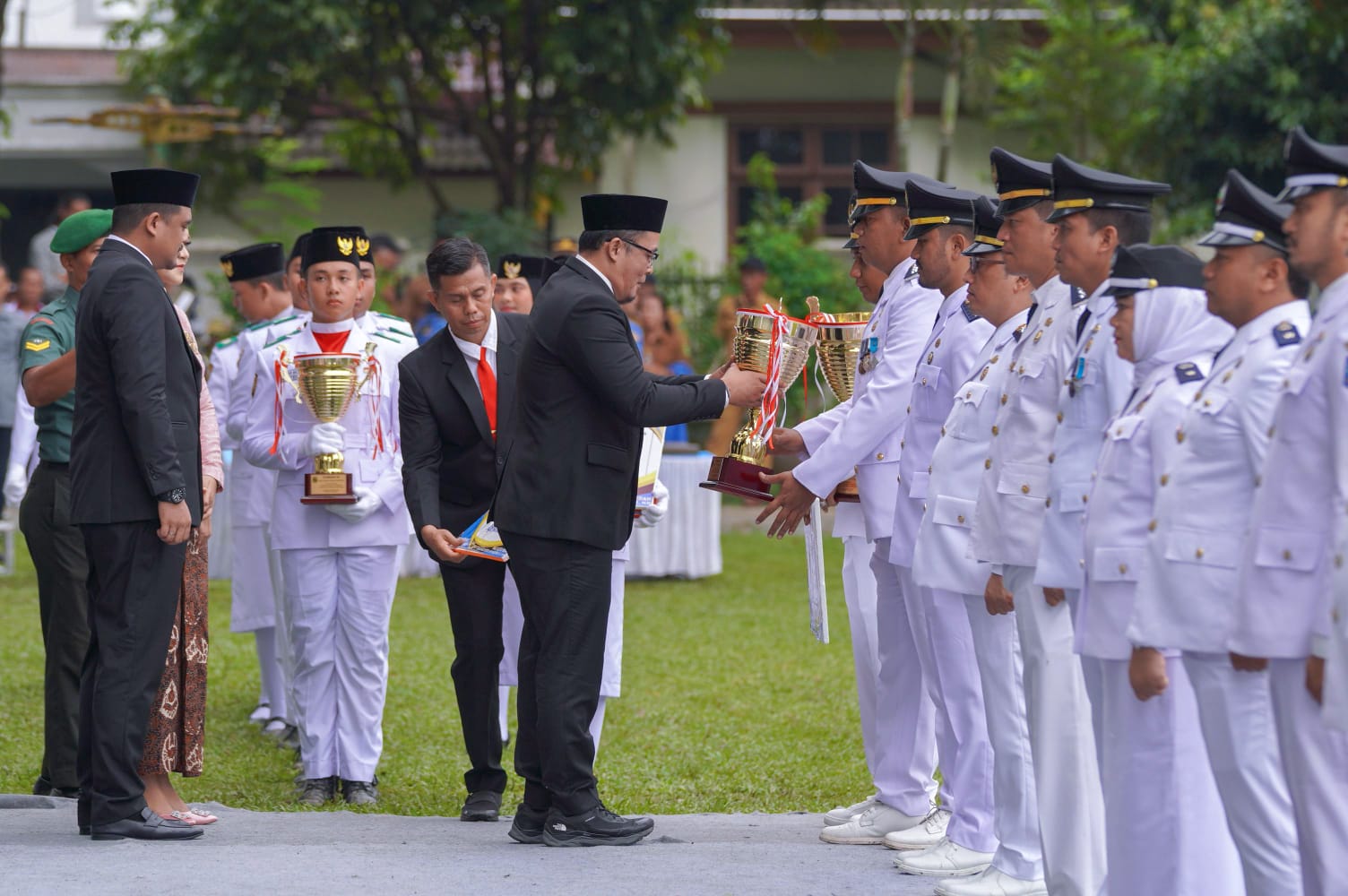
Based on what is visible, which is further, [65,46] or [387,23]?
[65,46]

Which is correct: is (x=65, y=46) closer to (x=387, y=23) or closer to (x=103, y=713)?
→ (x=387, y=23)

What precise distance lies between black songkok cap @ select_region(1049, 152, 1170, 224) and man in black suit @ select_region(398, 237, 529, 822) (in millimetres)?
2630

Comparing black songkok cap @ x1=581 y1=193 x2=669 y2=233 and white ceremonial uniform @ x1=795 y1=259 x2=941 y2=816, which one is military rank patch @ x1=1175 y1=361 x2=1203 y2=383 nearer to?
white ceremonial uniform @ x1=795 y1=259 x2=941 y2=816

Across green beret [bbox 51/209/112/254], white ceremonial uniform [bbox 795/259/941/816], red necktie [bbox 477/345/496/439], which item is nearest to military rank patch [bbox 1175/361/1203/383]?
white ceremonial uniform [bbox 795/259/941/816]

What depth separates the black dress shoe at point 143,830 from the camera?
5.76 m

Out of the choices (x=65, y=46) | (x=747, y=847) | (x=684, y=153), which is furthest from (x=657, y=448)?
(x=65, y=46)

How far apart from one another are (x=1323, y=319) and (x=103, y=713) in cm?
397

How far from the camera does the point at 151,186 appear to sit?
19.6ft

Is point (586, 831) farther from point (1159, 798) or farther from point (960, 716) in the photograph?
point (1159, 798)

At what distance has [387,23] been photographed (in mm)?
20641

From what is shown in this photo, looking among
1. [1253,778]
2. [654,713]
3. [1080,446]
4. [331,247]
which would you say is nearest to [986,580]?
[1080,446]

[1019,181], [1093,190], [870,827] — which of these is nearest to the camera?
[1093,190]

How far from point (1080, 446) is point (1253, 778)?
1.03m

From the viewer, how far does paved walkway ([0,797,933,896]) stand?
203 inches
